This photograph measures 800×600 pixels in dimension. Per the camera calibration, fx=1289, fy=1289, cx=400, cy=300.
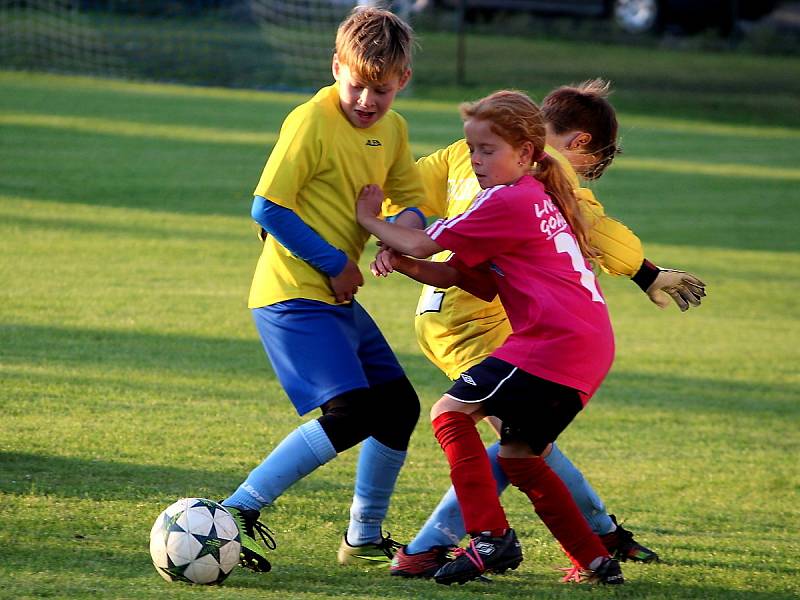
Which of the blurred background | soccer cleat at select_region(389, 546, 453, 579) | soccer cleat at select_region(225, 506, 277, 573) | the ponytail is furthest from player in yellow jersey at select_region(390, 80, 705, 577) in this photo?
the blurred background

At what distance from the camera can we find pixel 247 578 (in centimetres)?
386

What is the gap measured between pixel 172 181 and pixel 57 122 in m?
3.46

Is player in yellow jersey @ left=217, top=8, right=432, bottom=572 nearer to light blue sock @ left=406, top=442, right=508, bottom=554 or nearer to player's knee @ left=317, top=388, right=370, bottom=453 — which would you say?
player's knee @ left=317, top=388, right=370, bottom=453

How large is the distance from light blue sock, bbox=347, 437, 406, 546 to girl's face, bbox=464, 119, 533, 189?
3.07 ft

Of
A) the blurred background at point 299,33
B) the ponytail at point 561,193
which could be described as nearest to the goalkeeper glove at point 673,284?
the ponytail at point 561,193

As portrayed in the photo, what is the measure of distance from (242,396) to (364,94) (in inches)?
105

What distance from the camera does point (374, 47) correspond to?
151 inches

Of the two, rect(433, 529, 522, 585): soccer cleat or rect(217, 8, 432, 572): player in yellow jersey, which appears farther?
rect(217, 8, 432, 572): player in yellow jersey

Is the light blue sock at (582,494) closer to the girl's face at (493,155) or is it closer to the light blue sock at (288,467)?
the light blue sock at (288,467)

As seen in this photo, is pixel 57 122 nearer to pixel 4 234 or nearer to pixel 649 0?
pixel 4 234

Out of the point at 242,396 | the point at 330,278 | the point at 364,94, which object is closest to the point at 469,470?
the point at 330,278

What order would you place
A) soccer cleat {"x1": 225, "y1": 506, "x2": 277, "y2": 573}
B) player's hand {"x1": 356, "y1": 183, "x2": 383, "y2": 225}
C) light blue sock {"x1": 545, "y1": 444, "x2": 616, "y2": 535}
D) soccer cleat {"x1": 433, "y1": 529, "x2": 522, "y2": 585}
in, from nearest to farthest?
soccer cleat {"x1": 433, "y1": 529, "x2": 522, "y2": 585} → soccer cleat {"x1": 225, "y1": 506, "x2": 277, "y2": 573} → player's hand {"x1": 356, "y1": 183, "x2": 383, "y2": 225} → light blue sock {"x1": 545, "y1": 444, "x2": 616, "y2": 535}

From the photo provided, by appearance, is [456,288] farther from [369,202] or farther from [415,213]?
[369,202]

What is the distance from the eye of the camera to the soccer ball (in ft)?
12.1
